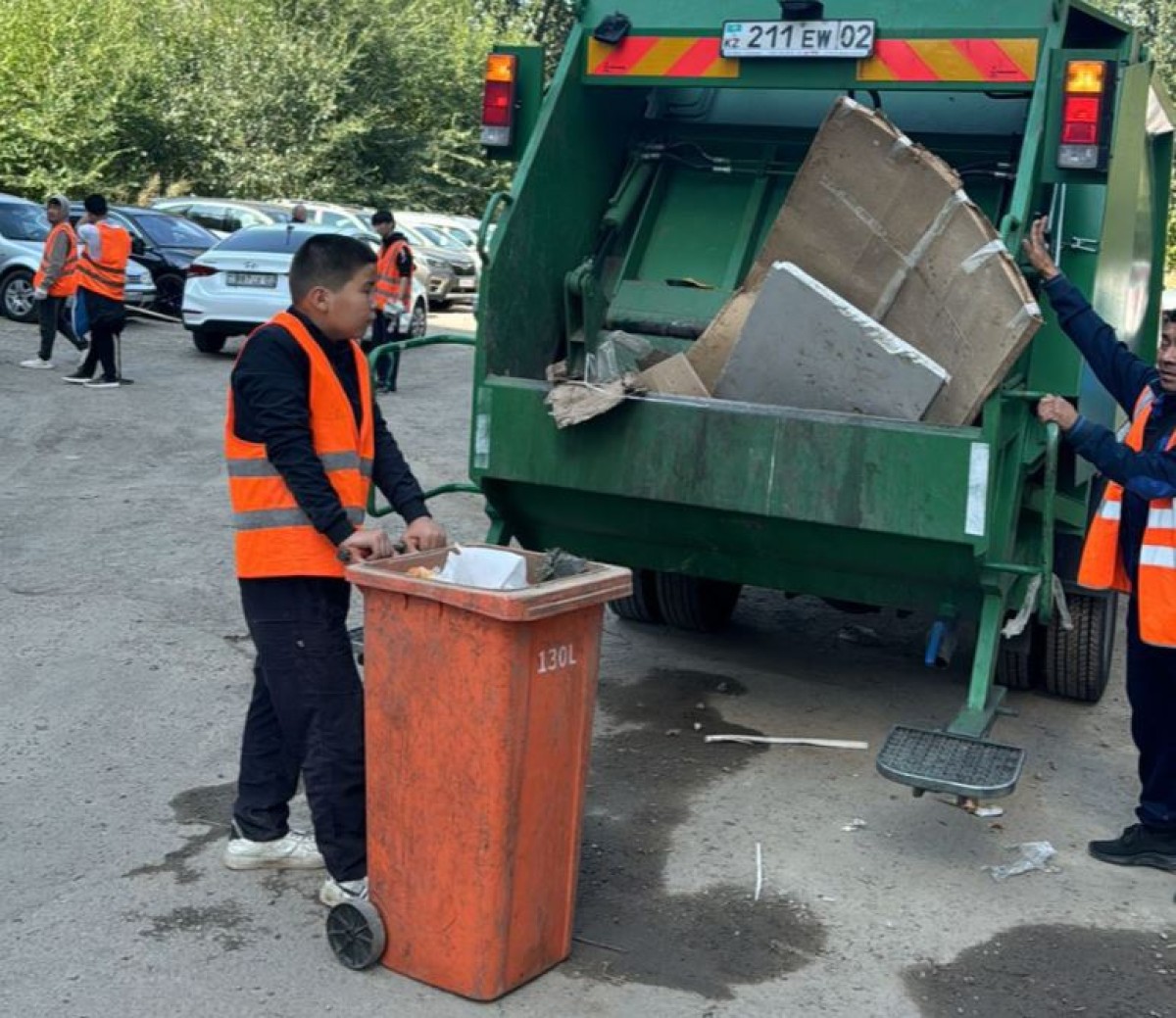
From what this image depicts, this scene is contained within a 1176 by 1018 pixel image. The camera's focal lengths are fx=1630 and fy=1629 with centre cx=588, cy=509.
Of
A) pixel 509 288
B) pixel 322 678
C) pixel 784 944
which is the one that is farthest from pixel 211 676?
pixel 784 944

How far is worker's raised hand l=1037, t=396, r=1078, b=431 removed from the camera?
4434 mm

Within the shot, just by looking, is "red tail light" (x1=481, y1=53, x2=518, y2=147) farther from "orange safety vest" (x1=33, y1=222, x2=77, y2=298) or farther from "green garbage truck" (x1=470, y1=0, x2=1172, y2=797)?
"orange safety vest" (x1=33, y1=222, x2=77, y2=298)

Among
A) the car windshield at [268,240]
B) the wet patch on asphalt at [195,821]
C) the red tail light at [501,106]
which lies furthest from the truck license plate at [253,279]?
the wet patch on asphalt at [195,821]

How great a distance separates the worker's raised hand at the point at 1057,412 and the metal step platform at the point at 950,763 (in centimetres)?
93

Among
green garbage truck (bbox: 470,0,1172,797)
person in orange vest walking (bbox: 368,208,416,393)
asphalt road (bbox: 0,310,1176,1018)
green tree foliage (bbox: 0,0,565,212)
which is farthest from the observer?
green tree foliage (bbox: 0,0,565,212)

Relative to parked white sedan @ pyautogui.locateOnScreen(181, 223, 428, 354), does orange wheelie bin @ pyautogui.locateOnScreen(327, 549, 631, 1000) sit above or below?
below

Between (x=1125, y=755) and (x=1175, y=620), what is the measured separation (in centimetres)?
132

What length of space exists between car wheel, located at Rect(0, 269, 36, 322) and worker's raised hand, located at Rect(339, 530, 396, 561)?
14413mm

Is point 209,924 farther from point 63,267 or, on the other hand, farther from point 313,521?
point 63,267

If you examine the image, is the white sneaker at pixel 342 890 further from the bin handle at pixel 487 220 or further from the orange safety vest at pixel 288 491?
the bin handle at pixel 487 220

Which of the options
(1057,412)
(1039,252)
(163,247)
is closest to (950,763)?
(1057,412)

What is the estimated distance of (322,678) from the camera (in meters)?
3.90

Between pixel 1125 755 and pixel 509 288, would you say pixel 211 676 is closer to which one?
pixel 509 288

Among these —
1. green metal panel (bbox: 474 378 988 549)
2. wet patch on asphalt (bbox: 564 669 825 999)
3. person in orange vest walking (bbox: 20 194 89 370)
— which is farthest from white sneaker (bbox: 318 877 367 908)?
person in orange vest walking (bbox: 20 194 89 370)
